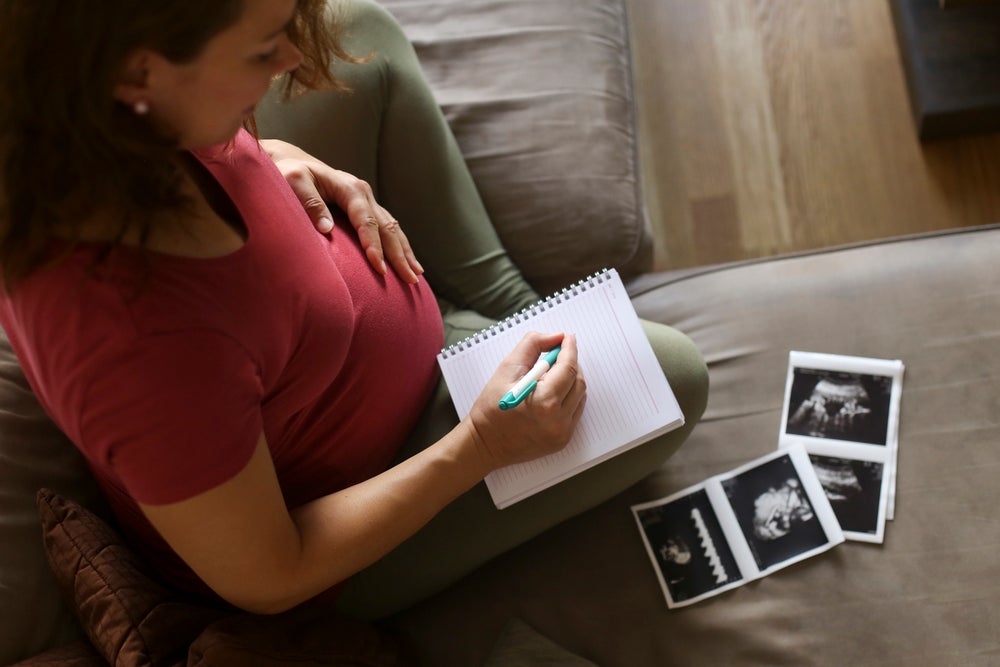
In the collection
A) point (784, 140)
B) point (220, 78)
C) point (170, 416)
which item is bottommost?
point (784, 140)

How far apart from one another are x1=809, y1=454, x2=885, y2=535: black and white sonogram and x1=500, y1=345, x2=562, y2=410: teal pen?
517 millimetres

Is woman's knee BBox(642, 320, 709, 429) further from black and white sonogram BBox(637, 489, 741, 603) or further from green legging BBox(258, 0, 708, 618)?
black and white sonogram BBox(637, 489, 741, 603)

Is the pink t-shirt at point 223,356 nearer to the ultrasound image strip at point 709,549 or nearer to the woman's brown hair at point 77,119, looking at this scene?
the woman's brown hair at point 77,119

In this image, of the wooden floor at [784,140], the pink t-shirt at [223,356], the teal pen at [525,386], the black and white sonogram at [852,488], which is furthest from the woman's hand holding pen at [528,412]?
the wooden floor at [784,140]

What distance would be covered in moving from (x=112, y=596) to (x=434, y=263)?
0.66 metres

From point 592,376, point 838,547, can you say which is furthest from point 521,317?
point 838,547

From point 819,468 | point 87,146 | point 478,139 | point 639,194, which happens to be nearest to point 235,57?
point 87,146

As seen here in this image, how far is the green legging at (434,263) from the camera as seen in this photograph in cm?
120

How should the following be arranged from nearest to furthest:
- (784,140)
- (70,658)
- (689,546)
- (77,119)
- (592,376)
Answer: (77,119), (70,658), (592,376), (689,546), (784,140)

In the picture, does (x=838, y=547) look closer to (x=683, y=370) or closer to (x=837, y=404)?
(x=837, y=404)

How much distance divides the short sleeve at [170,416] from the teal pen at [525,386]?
1.14 ft

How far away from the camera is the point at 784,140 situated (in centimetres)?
190

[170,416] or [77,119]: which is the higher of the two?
[77,119]

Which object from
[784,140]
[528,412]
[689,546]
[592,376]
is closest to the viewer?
[528,412]
